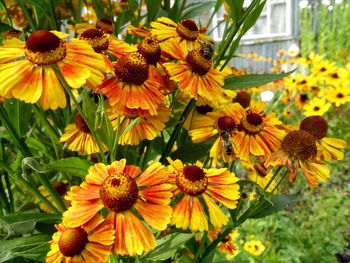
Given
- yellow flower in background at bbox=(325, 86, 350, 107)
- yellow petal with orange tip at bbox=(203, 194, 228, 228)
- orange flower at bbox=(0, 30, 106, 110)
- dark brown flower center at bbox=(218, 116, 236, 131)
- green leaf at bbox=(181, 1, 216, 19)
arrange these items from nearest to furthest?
orange flower at bbox=(0, 30, 106, 110) < yellow petal with orange tip at bbox=(203, 194, 228, 228) < dark brown flower center at bbox=(218, 116, 236, 131) < green leaf at bbox=(181, 1, 216, 19) < yellow flower in background at bbox=(325, 86, 350, 107)

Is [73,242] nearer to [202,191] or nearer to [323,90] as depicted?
[202,191]

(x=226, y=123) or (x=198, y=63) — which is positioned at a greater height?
(x=198, y=63)

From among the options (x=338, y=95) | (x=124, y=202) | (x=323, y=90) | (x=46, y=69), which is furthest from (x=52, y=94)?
(x=323, y=90)

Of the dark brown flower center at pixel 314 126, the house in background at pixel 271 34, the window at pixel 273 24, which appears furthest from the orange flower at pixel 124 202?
the window at pixel 273 24

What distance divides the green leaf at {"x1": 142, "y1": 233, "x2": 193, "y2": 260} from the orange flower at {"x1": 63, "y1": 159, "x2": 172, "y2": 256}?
0.33 ft

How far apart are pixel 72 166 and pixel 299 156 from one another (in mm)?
355

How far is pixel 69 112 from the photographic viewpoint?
2.11ft

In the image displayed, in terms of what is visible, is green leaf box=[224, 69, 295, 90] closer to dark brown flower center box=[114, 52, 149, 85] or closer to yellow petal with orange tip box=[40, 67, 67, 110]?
dark brown flower center box=[114, 52, 149, 85]

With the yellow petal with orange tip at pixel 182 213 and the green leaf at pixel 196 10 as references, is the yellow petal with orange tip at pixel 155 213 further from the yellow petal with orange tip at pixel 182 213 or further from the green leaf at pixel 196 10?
the green leaf at pixel 196 10

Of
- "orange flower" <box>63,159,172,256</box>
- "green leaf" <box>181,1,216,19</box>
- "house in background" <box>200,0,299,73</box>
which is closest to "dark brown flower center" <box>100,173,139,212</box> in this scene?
"orange flower" <box>63,159,172,256</box>

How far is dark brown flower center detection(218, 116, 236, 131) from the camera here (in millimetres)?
619

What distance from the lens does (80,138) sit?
1.91ft

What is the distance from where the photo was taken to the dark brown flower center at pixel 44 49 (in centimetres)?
43

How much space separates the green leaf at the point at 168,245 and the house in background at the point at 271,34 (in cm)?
515
